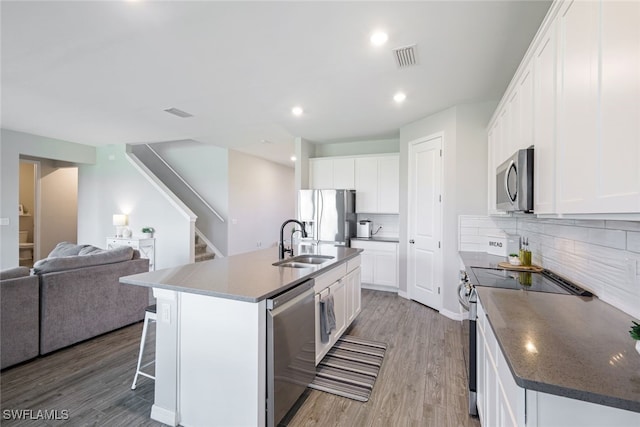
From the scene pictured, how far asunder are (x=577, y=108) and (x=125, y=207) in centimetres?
715

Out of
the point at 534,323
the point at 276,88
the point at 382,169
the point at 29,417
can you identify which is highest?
the point at 276,88

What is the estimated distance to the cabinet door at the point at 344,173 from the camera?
520cm

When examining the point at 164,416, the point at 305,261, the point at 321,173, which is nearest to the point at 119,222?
the point at 321,173

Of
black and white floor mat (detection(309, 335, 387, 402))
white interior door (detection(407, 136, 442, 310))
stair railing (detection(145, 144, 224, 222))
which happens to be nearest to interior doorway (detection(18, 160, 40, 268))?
stair railing (detection(145, 144, 224, 222))

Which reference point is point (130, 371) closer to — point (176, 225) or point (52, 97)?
point (52, 97)

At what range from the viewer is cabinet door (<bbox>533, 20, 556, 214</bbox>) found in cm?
144

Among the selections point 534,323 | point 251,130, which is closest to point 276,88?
point 251,130

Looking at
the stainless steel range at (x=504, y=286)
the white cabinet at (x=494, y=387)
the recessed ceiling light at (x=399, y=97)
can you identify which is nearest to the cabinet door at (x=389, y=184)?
the recessed ceiling light at (x=399, y=97)

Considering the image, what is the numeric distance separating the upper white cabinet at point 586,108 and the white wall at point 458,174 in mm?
1879

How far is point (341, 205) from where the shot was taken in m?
4.84

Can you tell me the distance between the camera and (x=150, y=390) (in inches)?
85.4

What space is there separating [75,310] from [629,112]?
4.08 metres

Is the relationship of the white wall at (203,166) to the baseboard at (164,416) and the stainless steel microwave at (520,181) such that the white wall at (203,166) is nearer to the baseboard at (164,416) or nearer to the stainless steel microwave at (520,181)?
the baseboard at (164,416)

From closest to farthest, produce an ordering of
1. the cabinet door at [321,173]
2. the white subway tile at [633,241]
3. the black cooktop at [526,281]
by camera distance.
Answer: the white subway tile at [633,241]
the black cooktop at [526,281]
the cabinet door at [321,173]
